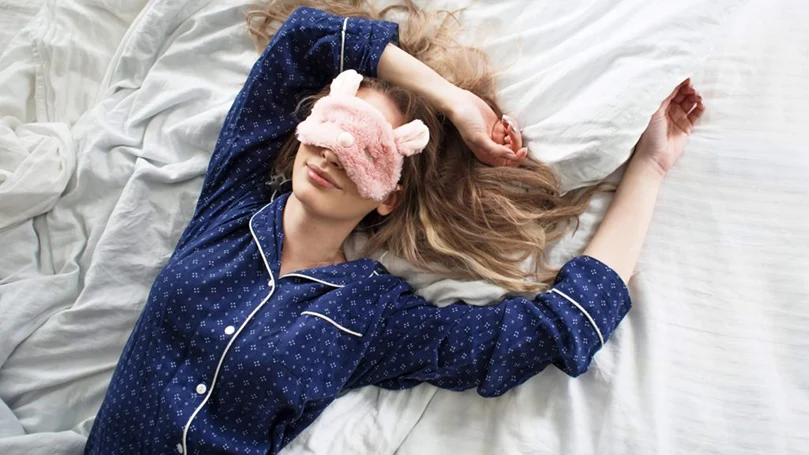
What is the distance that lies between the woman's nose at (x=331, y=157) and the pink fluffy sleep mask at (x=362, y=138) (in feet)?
0.04

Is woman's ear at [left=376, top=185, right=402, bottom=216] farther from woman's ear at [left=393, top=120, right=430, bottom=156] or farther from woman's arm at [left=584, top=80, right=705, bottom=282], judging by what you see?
woman's arm at [left=584, top=80, right=705, bottom=282]

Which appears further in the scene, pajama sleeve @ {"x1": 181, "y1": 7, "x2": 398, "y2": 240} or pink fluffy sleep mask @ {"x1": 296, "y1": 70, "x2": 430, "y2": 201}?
pajama sleeve @ {"x1": 181, "y1": 7, "x2": 398, "y2": 240}

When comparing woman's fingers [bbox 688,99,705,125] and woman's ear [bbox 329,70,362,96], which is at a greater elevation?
woman's ear [bbox 329,70,362,96]

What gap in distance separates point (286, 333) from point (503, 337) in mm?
321

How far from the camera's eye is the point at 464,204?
3.35 ft

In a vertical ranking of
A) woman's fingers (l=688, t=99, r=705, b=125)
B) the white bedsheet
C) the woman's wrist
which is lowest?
the white bedsheet

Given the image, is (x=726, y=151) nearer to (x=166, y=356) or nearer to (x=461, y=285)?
(x=461, y=285)

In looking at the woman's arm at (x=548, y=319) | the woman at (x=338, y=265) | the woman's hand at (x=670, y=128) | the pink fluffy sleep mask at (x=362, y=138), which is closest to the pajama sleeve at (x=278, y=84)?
the woman at (x=338, y=265)

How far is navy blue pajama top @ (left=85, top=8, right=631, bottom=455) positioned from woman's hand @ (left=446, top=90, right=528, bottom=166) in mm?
161

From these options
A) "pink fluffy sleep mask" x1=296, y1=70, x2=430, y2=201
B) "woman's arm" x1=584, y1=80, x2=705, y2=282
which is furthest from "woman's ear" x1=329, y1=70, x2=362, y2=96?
"woman's arm" x1=584, y1=80, x2=705, y2=282

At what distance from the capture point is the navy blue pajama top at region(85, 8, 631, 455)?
0.90 meters

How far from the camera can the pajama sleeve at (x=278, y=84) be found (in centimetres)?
101

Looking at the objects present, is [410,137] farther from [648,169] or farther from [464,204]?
[648,169]

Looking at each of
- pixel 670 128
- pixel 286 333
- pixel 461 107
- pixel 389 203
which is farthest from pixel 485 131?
pixel 286 333
